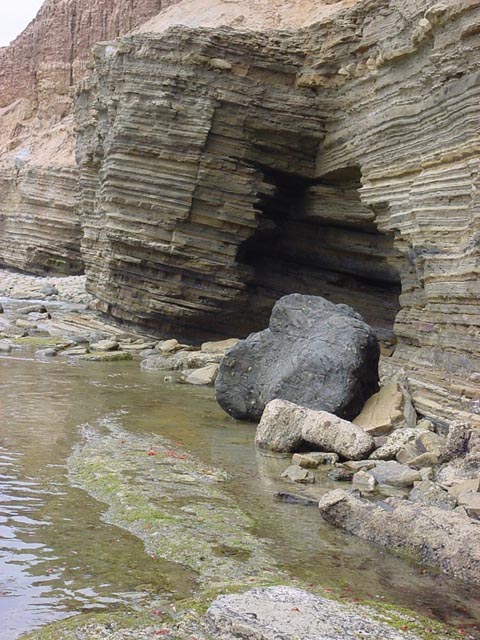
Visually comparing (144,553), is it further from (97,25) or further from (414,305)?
(97,25)

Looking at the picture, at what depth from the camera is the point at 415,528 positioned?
631 centimetres

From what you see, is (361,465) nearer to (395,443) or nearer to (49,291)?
(395,443)

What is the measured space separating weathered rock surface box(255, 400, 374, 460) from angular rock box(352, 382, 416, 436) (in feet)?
3.06

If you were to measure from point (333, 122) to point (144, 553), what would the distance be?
14975 millimetres

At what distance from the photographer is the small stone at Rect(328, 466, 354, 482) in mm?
8508

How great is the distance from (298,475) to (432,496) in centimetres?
163

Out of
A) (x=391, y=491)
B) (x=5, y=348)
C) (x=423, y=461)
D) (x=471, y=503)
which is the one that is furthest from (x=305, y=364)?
(x=5, y=348)

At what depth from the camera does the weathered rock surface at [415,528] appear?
586 cm

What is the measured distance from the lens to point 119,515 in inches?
265

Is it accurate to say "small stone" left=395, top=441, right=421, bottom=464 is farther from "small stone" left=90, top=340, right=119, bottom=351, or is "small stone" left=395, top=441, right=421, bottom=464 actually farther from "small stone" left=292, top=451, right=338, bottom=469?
"small stone" left=90, top=340, right=119, bottom=351

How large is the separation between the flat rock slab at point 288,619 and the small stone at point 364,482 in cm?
335

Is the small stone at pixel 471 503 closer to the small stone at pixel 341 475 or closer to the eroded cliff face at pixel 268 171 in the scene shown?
the small stone at pixel 341 475

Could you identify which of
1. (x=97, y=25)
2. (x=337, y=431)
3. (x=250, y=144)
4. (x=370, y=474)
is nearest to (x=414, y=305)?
(x=337, y=431)

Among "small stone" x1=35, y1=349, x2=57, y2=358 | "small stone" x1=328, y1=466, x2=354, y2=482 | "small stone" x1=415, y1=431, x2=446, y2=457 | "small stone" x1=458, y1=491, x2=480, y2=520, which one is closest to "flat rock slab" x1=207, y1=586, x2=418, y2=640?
"small stone" x1=458, y1=491, x2=480, y2=520
